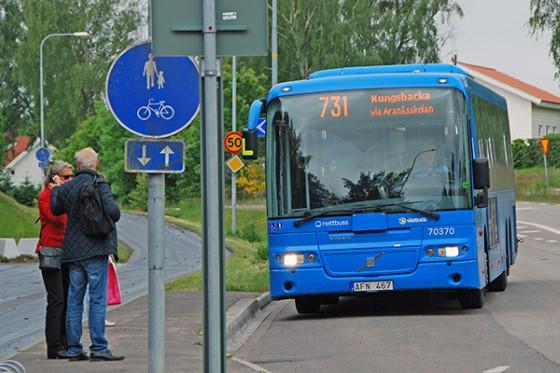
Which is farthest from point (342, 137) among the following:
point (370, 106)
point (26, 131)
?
point (26, 131)

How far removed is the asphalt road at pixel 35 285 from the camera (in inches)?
613

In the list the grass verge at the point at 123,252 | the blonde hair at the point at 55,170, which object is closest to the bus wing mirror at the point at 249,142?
the blonde hair at the point at 55,170

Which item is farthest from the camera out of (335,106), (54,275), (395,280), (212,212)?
(335,106)

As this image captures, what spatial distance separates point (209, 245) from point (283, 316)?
395 inches

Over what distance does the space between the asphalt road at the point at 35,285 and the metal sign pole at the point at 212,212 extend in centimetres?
535

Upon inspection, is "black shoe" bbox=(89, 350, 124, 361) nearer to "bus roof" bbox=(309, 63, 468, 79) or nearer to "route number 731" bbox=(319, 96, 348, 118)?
"route number 731" bbox=(319, 96, 348, 118)

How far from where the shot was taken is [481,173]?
54.7 ft

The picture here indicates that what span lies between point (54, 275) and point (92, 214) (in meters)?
0.94

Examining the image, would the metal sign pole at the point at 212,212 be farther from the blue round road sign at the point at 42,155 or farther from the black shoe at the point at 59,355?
the blue round road sign at the point at 42,155

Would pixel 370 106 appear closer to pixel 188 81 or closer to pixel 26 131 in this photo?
pixel 188 81

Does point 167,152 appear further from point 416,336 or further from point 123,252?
point 123,252

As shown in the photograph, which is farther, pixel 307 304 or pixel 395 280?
pixel 307 304

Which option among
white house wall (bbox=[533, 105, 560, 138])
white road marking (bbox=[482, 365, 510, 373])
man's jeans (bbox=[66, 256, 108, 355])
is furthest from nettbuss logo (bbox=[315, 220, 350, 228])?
white house wall (bbox=[533, 105, 560, 138])

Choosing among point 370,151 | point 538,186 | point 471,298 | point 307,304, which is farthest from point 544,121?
point 370,151
